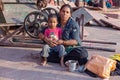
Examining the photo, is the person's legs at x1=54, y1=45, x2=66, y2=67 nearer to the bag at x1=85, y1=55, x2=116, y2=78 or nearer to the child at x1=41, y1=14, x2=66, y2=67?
the child at x1=41, y1=14, x2=66, y2=67

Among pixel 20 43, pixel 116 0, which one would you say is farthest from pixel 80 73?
pixel 116 0

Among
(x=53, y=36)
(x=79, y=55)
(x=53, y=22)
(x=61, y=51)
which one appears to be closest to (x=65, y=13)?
A: (x=53, y=22)

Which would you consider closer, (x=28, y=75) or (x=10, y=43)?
(x=28, y=75)

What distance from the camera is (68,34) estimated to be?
576 cm

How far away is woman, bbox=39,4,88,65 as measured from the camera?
5.70 m

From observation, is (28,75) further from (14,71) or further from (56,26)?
(56,26)

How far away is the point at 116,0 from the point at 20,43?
1552 centimetres

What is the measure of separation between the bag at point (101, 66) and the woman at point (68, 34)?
500 mm

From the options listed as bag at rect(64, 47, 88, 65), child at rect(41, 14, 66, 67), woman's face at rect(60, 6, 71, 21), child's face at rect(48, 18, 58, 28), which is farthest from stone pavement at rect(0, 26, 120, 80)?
woman's face at rect(60, 6, 71, 21)

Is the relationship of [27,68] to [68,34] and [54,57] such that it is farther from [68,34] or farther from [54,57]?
[68,34]

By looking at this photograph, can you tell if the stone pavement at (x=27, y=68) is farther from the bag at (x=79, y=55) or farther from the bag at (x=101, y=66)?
the bag at (x=79, y=55)

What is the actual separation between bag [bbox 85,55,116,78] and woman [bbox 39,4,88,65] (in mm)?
500

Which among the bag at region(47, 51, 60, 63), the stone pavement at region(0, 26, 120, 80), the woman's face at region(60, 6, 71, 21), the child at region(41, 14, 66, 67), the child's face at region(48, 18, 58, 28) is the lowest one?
the stone pavement at region(0, 26, 120, 80)

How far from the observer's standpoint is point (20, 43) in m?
7.48
